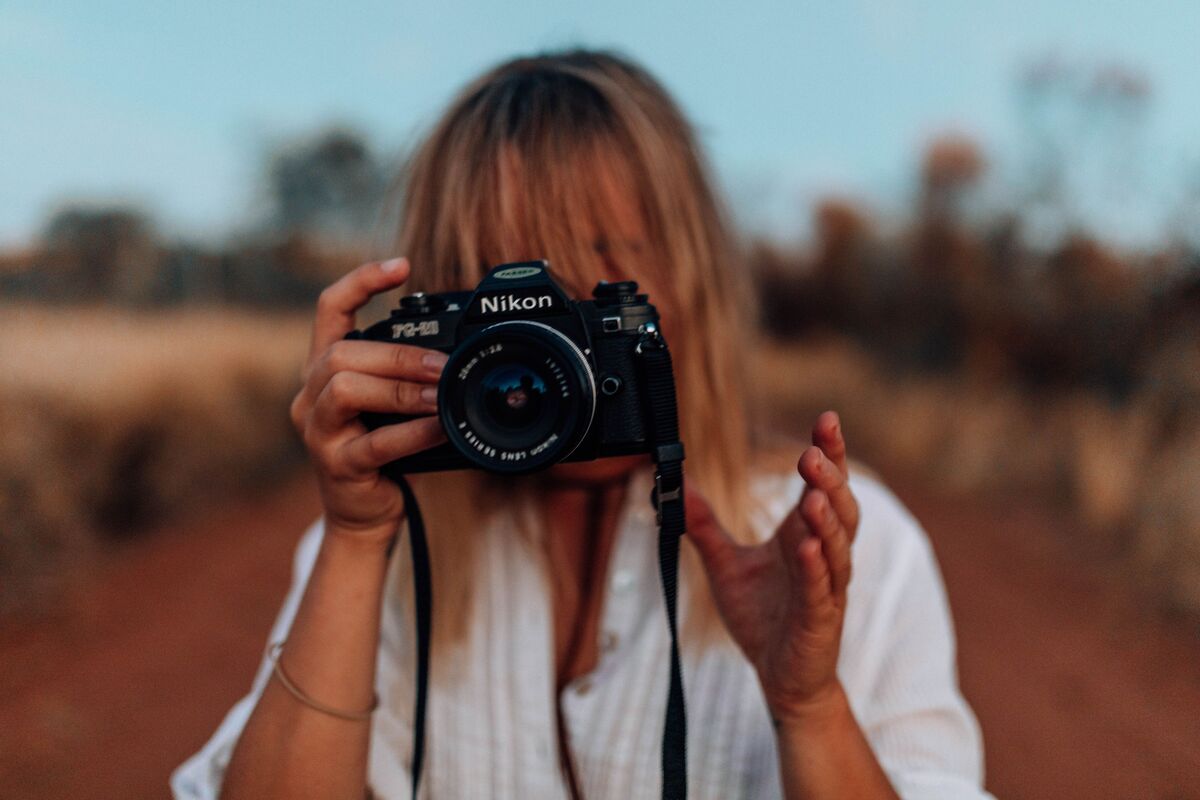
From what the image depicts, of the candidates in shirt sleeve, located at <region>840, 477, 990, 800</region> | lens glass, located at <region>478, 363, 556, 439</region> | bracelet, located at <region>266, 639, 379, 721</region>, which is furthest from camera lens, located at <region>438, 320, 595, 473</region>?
shirt sleeve, located at <region>840, 477, 990, 800</region>

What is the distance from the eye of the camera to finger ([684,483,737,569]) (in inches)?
54.9

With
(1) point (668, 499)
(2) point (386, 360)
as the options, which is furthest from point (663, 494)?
(2) point (386, 360)

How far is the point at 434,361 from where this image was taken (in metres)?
1.33

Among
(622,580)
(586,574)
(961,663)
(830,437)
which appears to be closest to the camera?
(830,437)

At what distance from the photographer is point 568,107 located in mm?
1551

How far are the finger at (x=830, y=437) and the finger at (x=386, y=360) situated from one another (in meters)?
0.53

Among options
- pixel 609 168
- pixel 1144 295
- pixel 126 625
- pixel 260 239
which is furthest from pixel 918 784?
pixel 260 239

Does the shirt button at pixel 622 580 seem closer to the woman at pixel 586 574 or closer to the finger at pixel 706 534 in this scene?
the woman at pixel 586 574

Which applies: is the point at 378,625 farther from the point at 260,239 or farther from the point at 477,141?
the point at 260,239

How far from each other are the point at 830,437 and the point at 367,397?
0.65 m

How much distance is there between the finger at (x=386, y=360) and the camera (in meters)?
1.33

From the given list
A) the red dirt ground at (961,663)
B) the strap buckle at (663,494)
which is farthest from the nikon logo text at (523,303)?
the red dirt ground at (961,663)

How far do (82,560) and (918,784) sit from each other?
4.59 m

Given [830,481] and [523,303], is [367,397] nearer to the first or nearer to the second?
[523,303]
